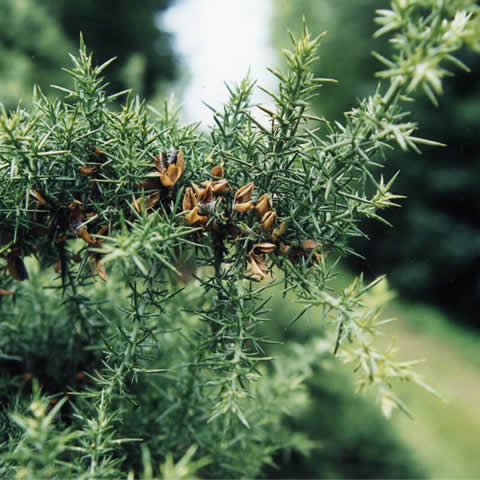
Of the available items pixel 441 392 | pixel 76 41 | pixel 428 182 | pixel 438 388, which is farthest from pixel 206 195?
pixel 428 182

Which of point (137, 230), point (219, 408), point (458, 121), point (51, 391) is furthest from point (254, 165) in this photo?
point (458, 121)

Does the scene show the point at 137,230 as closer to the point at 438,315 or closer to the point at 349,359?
the point at 349,359

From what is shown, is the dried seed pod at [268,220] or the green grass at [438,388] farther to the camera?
the green grass at [438,388]

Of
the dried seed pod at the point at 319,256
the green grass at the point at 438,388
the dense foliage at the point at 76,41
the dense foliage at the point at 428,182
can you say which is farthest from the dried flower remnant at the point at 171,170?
the dense foliage at the point at 428,182

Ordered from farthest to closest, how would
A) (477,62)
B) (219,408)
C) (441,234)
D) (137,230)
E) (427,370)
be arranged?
1. (441,234)
2. (477,62)
3. (427,370)
4. (219,408)
5. (137,230)

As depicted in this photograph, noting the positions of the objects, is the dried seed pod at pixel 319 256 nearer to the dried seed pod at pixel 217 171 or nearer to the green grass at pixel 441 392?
the dried seed pod at pixel 217 171

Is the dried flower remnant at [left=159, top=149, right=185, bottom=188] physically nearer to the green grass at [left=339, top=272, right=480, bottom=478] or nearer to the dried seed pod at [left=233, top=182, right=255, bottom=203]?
the dried seed pod at [left=233, top=182, right=255, bottom=203]
